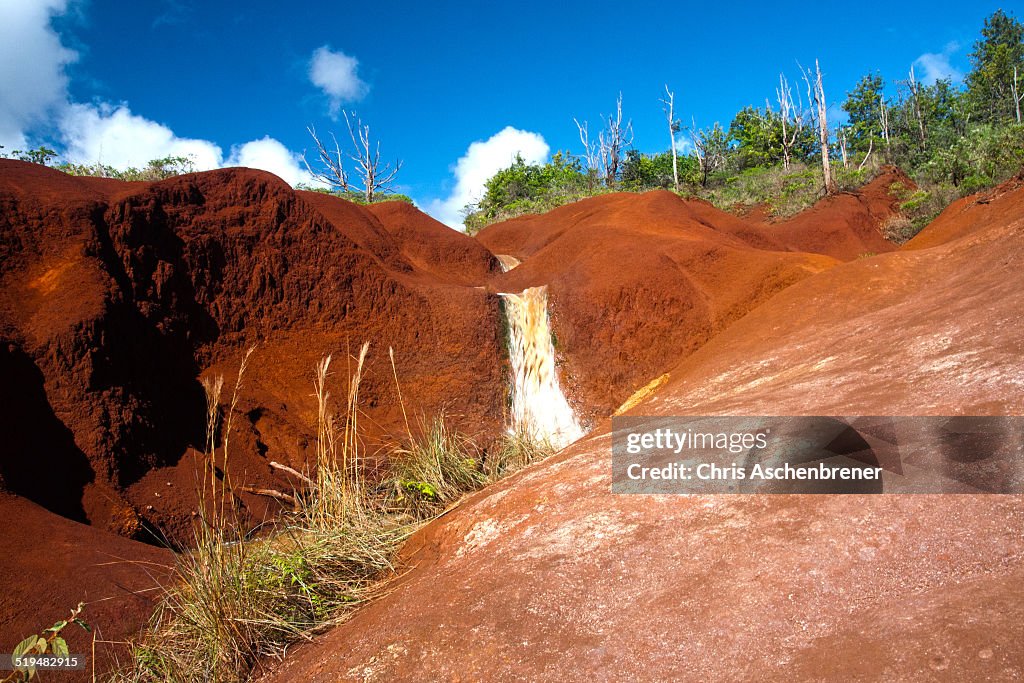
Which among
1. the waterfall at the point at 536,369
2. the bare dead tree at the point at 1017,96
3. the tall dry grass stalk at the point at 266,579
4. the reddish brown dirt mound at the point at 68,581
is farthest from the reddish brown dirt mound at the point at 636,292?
the bare dead tree at the point at 1017,96

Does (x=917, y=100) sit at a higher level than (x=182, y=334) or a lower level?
higher

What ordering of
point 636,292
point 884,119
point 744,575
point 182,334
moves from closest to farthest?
1. point 744,575
2. point 182,334
3. point 636,292
4. point 884,119

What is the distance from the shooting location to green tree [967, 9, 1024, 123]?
30891 mm

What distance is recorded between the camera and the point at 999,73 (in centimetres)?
3186

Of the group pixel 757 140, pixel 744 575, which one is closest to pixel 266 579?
pixel 744 575

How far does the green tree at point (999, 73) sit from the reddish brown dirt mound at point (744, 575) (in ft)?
111

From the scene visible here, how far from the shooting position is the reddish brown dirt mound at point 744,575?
2.03 m

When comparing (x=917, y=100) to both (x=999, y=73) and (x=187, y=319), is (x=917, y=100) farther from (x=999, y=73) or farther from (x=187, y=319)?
(x=187, y=319)

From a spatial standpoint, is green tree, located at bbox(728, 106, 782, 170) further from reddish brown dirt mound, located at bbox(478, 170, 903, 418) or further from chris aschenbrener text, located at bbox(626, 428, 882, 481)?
chris aschenbrener text, located at bbox(626, 428, 882, 481)

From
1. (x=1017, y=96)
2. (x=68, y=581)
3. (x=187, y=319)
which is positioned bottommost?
(x=68, y=581)

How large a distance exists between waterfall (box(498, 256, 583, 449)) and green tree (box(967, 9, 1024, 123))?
3036 centimetres

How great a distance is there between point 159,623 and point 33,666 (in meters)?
0.61

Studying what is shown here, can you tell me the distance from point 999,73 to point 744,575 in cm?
3992

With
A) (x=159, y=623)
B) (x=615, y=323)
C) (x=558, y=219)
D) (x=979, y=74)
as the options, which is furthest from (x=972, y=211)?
(x=979, y=74)
